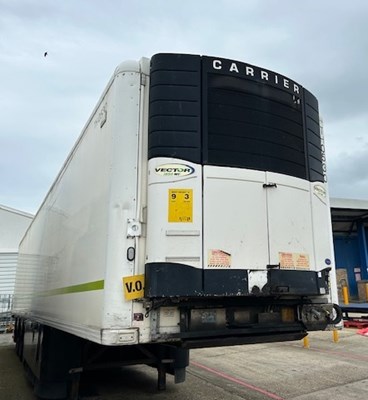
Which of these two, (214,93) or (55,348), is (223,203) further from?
(55,348)

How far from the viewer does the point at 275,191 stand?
398 cm

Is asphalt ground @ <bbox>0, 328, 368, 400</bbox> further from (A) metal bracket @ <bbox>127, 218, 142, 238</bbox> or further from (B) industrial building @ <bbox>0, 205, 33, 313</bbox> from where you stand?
(B) industrial building @ <bbox>0, 205, 33, 313</bbox>

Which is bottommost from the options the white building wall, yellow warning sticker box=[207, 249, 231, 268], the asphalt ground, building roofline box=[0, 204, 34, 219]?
the asphalt ground

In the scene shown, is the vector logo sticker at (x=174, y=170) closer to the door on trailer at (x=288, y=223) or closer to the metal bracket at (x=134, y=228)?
the metal bracket at (x=134, y=228)

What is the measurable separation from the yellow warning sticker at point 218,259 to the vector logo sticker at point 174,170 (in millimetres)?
724

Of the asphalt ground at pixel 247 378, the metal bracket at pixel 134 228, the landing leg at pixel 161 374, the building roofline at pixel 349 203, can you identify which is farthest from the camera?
the building roofline at pixel 349 203

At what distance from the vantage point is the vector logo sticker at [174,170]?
354 centimetres

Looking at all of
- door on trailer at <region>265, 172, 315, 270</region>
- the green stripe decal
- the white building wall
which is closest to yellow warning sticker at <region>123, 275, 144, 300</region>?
the green stripe decal

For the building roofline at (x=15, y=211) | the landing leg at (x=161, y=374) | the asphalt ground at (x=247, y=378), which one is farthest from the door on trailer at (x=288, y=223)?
the building roofline at (x=15, y=211)

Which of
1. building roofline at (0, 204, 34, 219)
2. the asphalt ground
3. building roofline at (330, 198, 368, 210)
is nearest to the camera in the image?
the asphalt ground

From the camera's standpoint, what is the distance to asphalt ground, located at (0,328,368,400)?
6113 millimetres

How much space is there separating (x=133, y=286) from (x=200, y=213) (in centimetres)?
84

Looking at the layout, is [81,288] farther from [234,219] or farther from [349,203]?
[349,203]

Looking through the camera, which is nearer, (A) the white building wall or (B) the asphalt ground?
(B) the asphalt ground
